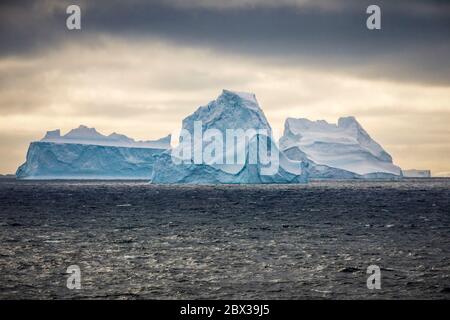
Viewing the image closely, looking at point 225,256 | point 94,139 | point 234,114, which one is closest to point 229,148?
point 234,114

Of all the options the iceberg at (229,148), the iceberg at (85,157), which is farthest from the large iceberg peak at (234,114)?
the iceberg at (85,157)

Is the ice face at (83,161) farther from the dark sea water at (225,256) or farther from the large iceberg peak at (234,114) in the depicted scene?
the dark sea water at (225,256)

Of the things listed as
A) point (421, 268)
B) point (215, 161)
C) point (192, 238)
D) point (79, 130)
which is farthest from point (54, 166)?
point (421, 268)

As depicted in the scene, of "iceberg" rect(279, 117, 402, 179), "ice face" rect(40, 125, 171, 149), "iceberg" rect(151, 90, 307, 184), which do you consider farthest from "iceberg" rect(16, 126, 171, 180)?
"iceberg" rect(151, 90, 307, 184)

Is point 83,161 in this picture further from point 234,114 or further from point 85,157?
point 234,114

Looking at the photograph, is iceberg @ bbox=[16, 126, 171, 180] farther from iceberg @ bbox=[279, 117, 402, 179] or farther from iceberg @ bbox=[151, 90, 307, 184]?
iceberg @ bbox=[151, 90, 307, 184]
